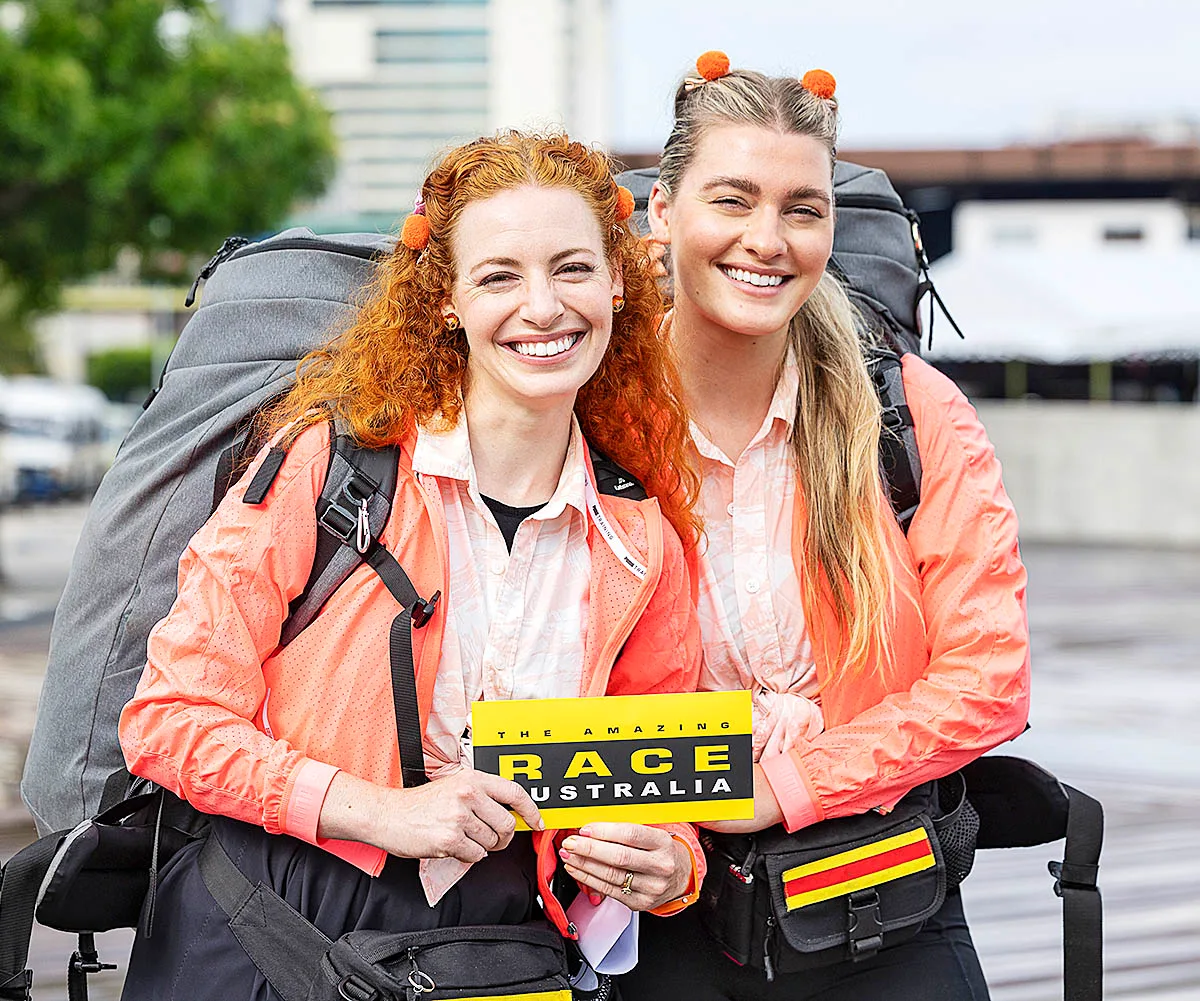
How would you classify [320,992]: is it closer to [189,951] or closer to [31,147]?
[189,951]

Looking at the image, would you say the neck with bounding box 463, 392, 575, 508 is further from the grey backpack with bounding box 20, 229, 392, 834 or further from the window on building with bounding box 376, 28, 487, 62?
the window on building with bounding box 376, 28, 487, 62

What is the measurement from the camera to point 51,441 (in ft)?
112

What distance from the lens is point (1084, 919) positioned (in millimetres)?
2652

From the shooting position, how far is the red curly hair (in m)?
2.36

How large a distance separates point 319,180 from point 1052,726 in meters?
9.37

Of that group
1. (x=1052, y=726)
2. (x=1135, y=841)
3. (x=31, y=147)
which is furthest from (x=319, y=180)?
(x=1135, y=841)

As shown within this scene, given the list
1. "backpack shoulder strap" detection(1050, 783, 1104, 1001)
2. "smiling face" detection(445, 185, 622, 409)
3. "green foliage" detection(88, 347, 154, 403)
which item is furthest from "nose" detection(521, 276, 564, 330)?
"green foliage" detection(88, 347, 154, 403)

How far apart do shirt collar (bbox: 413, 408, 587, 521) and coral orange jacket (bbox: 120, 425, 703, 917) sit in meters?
0.03

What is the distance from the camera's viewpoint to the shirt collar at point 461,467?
7.66 ft

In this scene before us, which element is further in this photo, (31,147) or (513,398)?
(31,147)

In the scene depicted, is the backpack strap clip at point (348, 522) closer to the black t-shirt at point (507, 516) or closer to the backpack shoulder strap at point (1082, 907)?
the black t-shirt at point (507, 516)

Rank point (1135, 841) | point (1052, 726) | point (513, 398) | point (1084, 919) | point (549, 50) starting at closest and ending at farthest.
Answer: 1. point (513, 398)
2. point (1084, 919)
3. point (1135, 841)
4. point (1052, 726)
5. point (549, 50)

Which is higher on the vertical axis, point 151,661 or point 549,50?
point 549,50

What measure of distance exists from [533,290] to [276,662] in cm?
62
